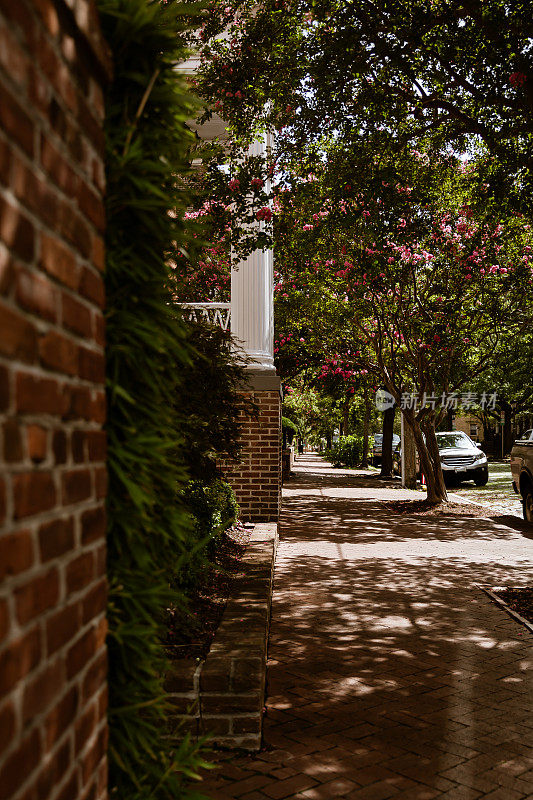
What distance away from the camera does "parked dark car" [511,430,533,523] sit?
12383mm

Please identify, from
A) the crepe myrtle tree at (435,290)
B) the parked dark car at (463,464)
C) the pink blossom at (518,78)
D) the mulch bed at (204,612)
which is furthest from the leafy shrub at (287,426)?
the pink blossom at (518,78)

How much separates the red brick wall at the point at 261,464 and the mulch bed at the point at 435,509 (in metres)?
5.45

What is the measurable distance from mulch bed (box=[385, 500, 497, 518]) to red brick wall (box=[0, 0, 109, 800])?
45.5 feet

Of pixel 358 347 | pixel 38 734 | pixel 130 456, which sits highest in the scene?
pixel 358 347

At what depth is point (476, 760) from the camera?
12.5 feet

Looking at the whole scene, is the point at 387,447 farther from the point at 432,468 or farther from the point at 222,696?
the point at 222,696

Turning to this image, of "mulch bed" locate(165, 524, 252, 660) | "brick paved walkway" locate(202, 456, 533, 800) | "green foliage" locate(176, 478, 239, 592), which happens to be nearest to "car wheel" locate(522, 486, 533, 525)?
"brick paved walkway" locate(202, 456, 533, 800)

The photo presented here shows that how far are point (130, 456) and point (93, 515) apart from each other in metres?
0.27

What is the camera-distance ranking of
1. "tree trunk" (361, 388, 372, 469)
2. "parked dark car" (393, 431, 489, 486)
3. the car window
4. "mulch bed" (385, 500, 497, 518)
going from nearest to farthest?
"mulch bed" (385, 500, 497, 518)
"parked dark car" (393, 431, 489, 486)
the car window
"tree trunk" (361, 388, 372, 469)

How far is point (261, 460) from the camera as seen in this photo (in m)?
10.7

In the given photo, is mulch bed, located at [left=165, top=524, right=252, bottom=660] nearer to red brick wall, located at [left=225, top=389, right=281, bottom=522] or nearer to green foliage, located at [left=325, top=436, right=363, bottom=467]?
red brick wall, located at [left=225, top=389, right=281, bottom=522]

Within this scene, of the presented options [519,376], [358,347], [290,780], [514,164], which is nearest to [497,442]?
[519,376]

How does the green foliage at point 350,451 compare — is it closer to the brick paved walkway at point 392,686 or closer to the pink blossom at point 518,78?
the brick paved walkway at point 392,686

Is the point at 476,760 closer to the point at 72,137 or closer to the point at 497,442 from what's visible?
the point at 72,137
